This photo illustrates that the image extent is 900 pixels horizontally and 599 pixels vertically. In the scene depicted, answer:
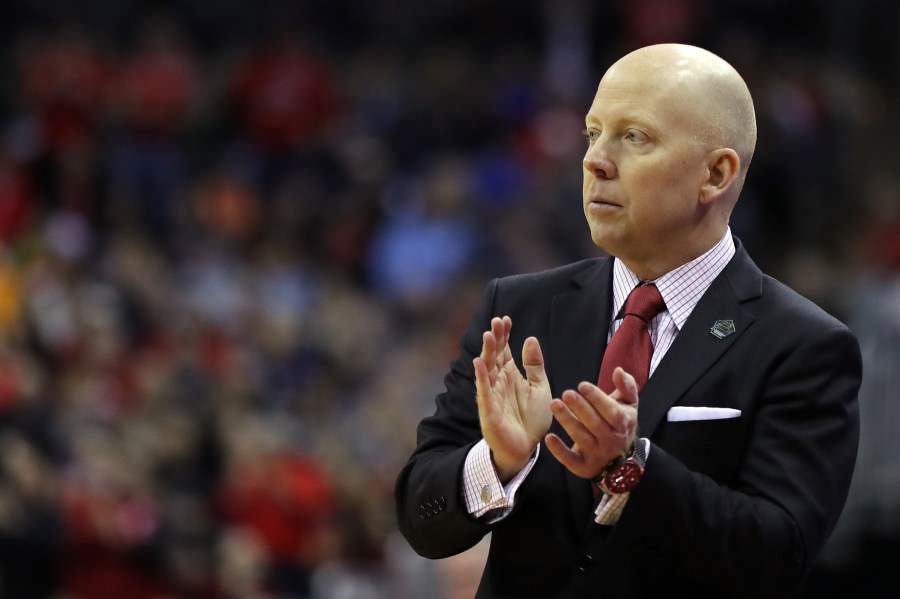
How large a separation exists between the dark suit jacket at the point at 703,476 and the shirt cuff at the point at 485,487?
0.07 ft

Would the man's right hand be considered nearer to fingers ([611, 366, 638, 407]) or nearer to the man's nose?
fingers ([611, 366, 638, 407])

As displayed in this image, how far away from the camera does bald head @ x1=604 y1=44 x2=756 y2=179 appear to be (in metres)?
2.75

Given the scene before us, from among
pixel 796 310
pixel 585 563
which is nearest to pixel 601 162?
pixel 796 310

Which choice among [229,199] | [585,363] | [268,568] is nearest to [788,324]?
[585,363]

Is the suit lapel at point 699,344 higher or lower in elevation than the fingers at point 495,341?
lower

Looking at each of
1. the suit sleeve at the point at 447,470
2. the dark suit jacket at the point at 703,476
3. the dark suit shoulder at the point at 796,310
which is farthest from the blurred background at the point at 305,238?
the dark suit shoulder at the point at 796,310

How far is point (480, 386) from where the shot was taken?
8.64 ft

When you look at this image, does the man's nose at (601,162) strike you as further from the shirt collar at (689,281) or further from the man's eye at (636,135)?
the shirt collar at (689,281)

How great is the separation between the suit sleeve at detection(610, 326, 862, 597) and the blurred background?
3607 mm

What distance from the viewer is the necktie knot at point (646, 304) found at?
9.34ft

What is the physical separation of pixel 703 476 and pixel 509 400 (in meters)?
0.37

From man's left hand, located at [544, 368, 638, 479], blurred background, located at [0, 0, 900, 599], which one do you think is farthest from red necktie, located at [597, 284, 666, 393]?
blurred background, located at [0, 0, 900, 599]

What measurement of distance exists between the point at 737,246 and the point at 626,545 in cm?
69

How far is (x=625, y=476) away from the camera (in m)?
2.55
